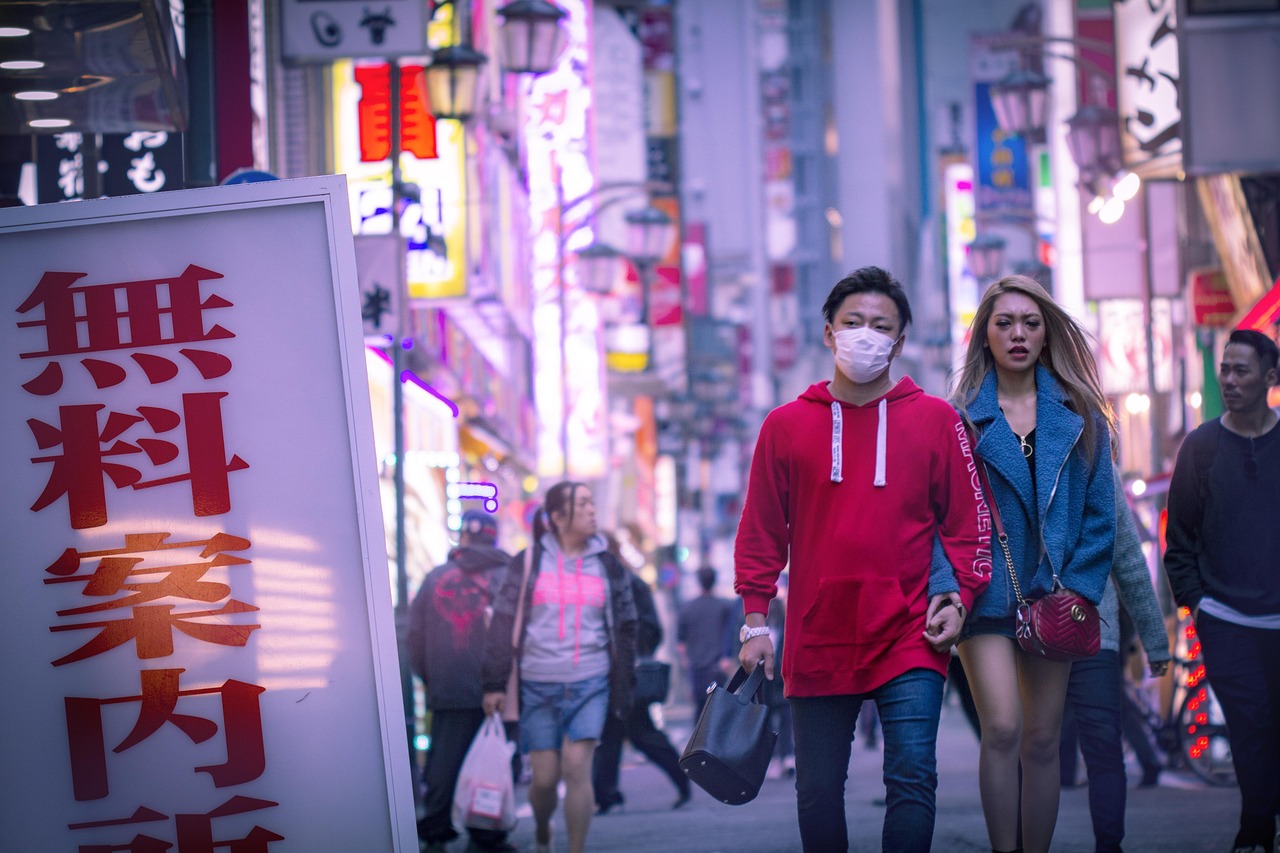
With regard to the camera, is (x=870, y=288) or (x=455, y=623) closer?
(x=870, y=288)

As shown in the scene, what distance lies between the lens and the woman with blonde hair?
5781 mm

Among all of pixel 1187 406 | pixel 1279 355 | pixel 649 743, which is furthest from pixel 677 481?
pixel 1279 355

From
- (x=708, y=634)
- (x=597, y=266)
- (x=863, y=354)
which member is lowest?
(x=708, y=634)

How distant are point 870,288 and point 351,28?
7.45 meters

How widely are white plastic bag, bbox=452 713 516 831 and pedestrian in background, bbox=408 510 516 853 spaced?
754mm

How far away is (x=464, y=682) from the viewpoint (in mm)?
10289

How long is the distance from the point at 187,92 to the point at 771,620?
11254 mm

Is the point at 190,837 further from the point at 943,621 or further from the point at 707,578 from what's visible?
the point at 707,578

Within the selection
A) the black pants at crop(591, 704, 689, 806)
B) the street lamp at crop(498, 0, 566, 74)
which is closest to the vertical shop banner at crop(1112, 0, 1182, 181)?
the street lamp at crop(498, 0, 566, 74)

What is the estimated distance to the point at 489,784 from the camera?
9.44m

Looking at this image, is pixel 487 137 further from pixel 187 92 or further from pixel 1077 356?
pixel 1077 356

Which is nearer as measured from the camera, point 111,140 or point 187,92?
point 187,92

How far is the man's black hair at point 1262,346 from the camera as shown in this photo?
740 cm

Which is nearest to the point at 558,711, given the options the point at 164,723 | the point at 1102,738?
the point at 1102,738
